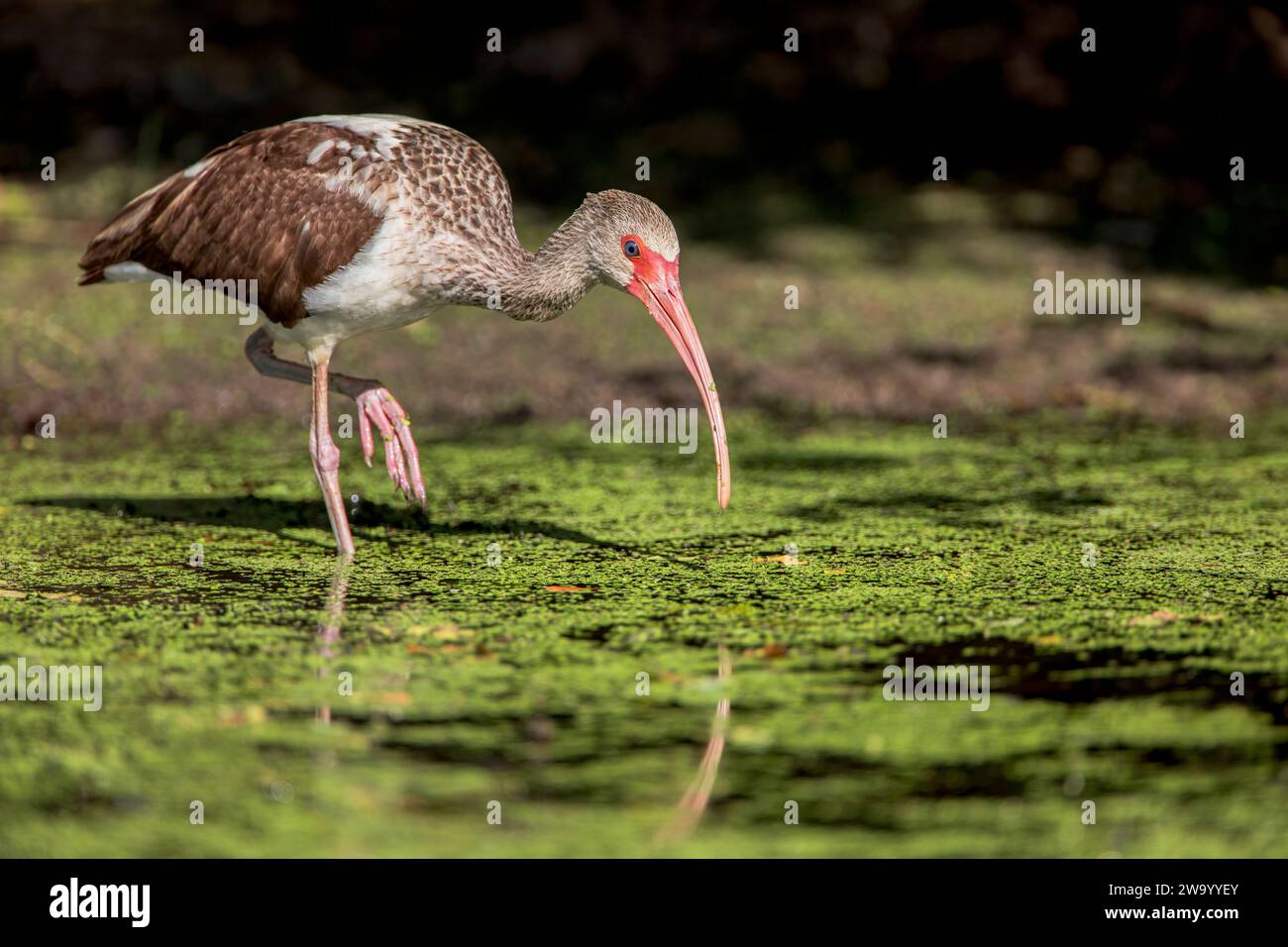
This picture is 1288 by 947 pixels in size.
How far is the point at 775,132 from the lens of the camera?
44.9 ft

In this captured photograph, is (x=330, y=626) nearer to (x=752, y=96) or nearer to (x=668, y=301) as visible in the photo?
(x=668, y=301)

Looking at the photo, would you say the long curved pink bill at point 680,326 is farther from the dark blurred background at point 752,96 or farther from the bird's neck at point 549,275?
the dark blurred background at point 752,96

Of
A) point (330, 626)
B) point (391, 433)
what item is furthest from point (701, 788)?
point (391, 433)

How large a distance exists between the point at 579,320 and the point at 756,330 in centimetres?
99

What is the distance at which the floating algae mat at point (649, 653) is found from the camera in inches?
154

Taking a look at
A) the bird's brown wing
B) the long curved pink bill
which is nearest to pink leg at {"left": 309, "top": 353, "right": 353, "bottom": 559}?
the bird's brown wing

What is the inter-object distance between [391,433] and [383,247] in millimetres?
760

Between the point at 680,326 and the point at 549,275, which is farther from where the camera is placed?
the point at 549,275

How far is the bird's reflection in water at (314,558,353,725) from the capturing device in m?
4.62

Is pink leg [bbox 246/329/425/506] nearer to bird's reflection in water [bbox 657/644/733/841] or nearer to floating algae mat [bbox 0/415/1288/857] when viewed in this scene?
floating algae mat [bbox 0/415/1288/857]

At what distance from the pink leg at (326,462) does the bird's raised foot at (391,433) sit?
0.14m

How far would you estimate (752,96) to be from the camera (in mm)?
13633
